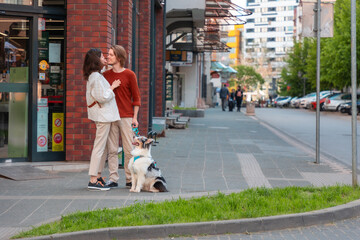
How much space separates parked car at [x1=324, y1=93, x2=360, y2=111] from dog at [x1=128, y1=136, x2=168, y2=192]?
145 ft

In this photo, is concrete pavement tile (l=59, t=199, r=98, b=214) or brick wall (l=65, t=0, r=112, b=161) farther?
brick wall (l=65, t=0, r=112, b=161)

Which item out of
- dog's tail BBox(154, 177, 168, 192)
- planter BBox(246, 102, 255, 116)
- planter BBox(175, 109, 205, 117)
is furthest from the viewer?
planter BBox(246, 102, 255, 116)

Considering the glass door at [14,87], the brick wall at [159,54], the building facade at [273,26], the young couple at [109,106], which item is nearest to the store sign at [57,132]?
the glass door at [14,87]

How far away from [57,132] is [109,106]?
2883 mm

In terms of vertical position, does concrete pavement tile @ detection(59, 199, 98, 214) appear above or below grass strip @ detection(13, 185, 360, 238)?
below

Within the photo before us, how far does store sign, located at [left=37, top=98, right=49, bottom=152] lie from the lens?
10.4 metres

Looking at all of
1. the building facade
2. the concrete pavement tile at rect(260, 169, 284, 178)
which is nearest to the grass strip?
the concrete pavement tile at rect(260, 169, 284, 178)

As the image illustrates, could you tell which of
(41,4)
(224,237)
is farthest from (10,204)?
(41,4)

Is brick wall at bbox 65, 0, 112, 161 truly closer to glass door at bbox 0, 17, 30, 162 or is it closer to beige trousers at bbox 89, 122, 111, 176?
glass door at bbox 0, 17, 30, 162

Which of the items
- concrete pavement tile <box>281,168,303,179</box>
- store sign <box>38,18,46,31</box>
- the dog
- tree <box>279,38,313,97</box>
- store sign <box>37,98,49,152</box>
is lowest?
concrete pavement tile <box>281,168,303,179</box>

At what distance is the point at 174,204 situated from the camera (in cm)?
654

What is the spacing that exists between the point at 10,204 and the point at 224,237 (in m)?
2.66

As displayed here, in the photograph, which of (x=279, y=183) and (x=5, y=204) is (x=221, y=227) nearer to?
(x=5, y=204)

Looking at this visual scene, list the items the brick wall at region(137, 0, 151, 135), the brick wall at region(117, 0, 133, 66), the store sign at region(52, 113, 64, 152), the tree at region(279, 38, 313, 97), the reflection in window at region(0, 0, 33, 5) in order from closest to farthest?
the reflection in window at region(0, 0, 33, 5), the store sign at region(52, 113, 64, 152), the brick wall at region(117, 0, 133, 66), the brick wall at region(137, 0, 151, 135), the tree at region(279, 38, 313, 97)
